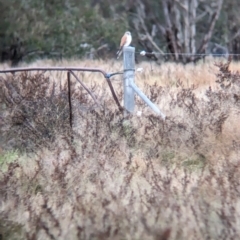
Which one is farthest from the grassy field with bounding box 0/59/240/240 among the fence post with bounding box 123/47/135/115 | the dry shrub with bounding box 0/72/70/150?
the fence post with bounding box 123/47/135/115

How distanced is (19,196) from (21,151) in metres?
1.89

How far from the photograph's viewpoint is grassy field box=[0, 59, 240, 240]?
4367mm

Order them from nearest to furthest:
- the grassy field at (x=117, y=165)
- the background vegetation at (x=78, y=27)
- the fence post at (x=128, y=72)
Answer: the grassy field at (x=117, y=165) < the fence post at (x=128, y=72) < the background vegetation at (x=78, y=27)

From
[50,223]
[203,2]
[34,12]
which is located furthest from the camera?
[203,2]

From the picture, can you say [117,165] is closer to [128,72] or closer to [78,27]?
[128,72]

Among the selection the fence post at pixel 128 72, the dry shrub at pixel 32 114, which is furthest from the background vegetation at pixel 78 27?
the fence post at pixel 128 72

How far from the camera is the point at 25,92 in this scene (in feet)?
26.5

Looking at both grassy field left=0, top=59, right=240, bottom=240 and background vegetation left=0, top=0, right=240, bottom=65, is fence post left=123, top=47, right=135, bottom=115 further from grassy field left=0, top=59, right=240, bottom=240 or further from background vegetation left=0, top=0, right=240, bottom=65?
background vegetation left=0, top=0, right=240, bottom=65

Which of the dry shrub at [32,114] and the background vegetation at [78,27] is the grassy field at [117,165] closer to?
the dry shrub at [32,114]

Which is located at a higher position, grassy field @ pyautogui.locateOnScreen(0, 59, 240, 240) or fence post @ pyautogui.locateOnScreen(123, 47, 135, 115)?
fence post @ pyautogui.locateOnScreen(123, 47, 135, 115)

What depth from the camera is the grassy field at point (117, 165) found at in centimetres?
437

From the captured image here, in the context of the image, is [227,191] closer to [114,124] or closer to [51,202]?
[51,202]

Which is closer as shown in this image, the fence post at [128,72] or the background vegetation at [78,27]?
the fence post at [128,72]

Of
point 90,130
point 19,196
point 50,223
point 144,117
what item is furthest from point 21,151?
point 50,223
